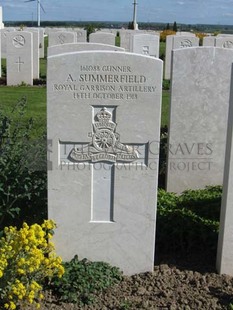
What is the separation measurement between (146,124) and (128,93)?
0.26m

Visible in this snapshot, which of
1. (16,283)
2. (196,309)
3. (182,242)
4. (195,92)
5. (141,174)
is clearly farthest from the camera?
(195,92)

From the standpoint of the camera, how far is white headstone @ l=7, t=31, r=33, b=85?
47.0 feet

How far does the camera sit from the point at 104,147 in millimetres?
3789

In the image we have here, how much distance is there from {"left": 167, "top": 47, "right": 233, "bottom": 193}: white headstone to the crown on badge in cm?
218

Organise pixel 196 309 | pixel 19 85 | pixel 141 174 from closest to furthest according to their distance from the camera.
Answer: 1. pixel 196 309
2. pixel 141 174
3. pixel 19 85

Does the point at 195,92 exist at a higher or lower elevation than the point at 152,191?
higher

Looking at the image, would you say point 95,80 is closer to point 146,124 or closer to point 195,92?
point 146,124

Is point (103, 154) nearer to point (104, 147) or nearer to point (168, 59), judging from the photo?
point (104, 147)

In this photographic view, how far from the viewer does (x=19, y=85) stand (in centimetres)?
1470

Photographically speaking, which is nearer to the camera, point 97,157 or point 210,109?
point 97,157

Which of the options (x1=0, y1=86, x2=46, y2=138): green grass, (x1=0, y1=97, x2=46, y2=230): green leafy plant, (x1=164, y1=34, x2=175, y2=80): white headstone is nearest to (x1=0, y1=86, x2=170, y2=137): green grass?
(x1=0, y1=86, x2=46, y2=138): green grass

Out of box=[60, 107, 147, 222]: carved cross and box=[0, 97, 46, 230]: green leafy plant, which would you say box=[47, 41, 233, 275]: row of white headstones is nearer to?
box=[60, 107, 147, 222]: carved cross

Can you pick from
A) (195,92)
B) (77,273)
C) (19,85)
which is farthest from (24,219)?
(19,85)

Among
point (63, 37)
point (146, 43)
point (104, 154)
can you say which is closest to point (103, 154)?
point (104, 154)
